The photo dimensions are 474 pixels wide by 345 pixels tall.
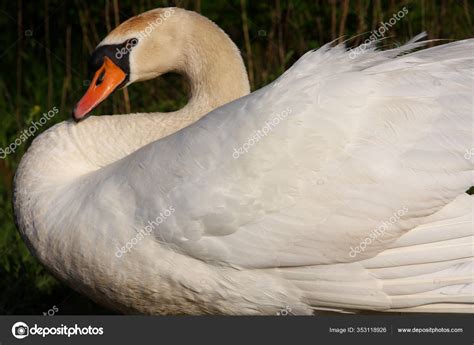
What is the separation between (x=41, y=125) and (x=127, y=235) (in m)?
2.85

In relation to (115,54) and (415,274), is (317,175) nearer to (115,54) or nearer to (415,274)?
(415,274)

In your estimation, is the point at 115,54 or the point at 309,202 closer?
the point at 309,202

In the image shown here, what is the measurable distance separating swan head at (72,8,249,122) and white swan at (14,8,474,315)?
753 mm

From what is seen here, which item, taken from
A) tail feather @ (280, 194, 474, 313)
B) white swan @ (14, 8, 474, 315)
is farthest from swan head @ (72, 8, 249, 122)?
tail feather @ (280, 194, 474, 313)

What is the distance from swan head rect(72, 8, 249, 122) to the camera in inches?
196

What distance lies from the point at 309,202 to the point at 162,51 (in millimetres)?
1323

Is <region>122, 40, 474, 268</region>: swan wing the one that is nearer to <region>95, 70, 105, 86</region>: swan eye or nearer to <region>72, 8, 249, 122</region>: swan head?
<region>72, 8, 249, 122</region>: swan head

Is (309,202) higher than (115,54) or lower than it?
lower

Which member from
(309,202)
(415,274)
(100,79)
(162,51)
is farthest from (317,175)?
(100,79)

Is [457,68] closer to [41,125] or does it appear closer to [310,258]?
[310,258]

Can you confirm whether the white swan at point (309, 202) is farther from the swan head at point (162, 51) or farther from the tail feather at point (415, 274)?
the swan head at point (162, 51)

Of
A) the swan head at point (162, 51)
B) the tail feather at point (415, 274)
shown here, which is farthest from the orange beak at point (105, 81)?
the tail feather at point (415, 274)

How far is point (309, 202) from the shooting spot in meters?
4.08

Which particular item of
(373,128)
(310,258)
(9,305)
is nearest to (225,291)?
(310,258)
